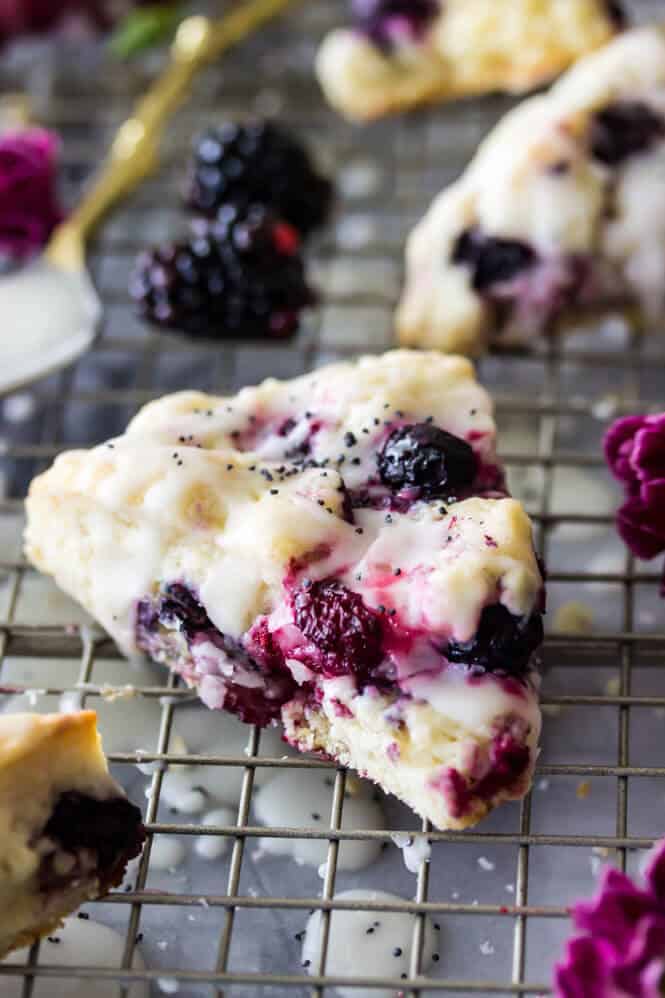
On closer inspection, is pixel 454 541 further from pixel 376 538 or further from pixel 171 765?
pixel 171 765

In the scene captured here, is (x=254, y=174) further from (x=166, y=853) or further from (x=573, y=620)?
(x=166, y=853)

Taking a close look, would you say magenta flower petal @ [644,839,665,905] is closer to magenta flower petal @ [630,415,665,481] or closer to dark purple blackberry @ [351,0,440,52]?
magenta flower petal @ [630,415,665,481]

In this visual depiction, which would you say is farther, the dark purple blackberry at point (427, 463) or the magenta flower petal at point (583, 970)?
the dark purple blackberry at point (427, 463)

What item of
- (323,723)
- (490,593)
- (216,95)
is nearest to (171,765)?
(323,723)

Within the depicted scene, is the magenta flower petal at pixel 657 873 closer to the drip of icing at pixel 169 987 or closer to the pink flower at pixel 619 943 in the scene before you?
the pink flower at pixel 619 943

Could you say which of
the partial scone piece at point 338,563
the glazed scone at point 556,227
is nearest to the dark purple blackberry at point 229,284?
the glazed scone at point 556,227

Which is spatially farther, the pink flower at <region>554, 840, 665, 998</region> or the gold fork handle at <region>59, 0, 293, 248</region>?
the gold fork handle at <region>59, 0, 293, 248</region>

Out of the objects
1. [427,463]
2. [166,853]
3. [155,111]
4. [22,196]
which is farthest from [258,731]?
[155,111]

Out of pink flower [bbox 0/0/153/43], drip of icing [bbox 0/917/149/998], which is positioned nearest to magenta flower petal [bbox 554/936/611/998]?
drip of icing [bbox 0/917/149/998]
